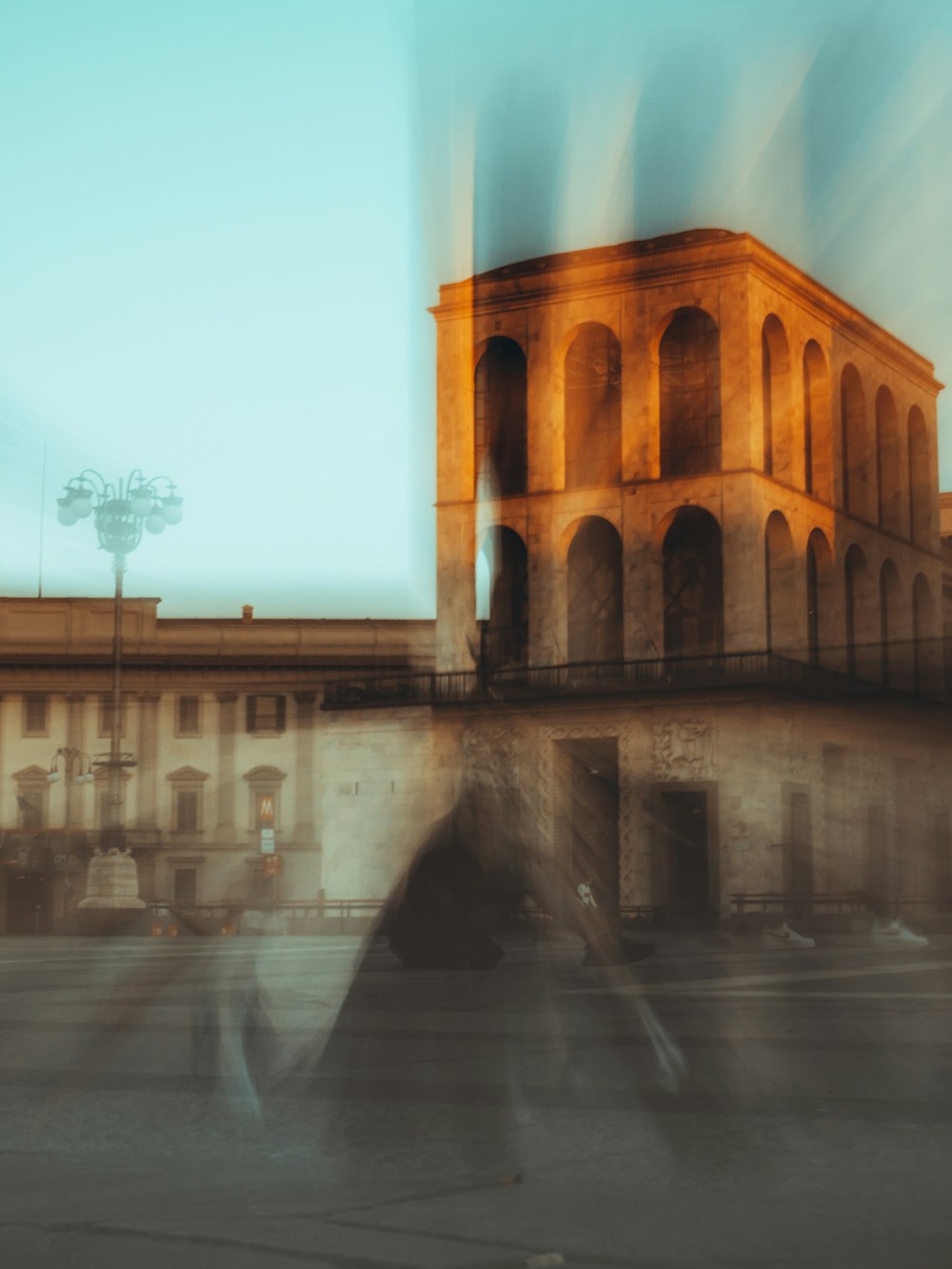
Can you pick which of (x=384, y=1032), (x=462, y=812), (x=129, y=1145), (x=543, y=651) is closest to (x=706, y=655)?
(x=543, y=651)

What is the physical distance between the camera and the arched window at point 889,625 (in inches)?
2098

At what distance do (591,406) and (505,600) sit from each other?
22.6ft

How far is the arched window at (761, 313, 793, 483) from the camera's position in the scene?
50.5m

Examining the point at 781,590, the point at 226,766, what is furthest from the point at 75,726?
the point at 781,590

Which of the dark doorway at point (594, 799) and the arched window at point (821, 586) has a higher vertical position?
the arched window at point (821, 586)

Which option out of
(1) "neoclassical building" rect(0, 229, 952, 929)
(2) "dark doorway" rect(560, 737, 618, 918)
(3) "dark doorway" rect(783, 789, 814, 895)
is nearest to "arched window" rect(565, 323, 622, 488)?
(1) "neoclassical building" rect(0, 229, 952, 929)

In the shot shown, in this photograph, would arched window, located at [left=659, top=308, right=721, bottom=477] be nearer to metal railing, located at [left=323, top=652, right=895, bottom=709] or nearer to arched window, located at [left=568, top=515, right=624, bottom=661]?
arched window, located at [left=568, top=515, right=624, bottom=661]

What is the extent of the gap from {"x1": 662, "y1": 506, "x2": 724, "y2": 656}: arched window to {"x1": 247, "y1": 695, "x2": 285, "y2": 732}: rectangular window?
31.7 metres

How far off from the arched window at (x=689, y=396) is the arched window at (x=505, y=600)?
6.22 metres

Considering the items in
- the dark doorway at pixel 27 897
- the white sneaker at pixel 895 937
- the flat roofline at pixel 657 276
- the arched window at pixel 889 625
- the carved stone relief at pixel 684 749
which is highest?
the flat roofline at pixel 657 276

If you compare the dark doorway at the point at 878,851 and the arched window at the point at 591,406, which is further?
the arched window at the point at 591,406

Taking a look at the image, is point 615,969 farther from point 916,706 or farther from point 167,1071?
point 916,706

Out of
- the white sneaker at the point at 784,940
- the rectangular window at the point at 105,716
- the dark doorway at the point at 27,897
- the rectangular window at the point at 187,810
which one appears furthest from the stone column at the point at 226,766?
the white sneaker at the point at 784,940

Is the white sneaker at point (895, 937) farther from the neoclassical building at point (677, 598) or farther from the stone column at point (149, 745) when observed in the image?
the stone column at point (149, 745)
